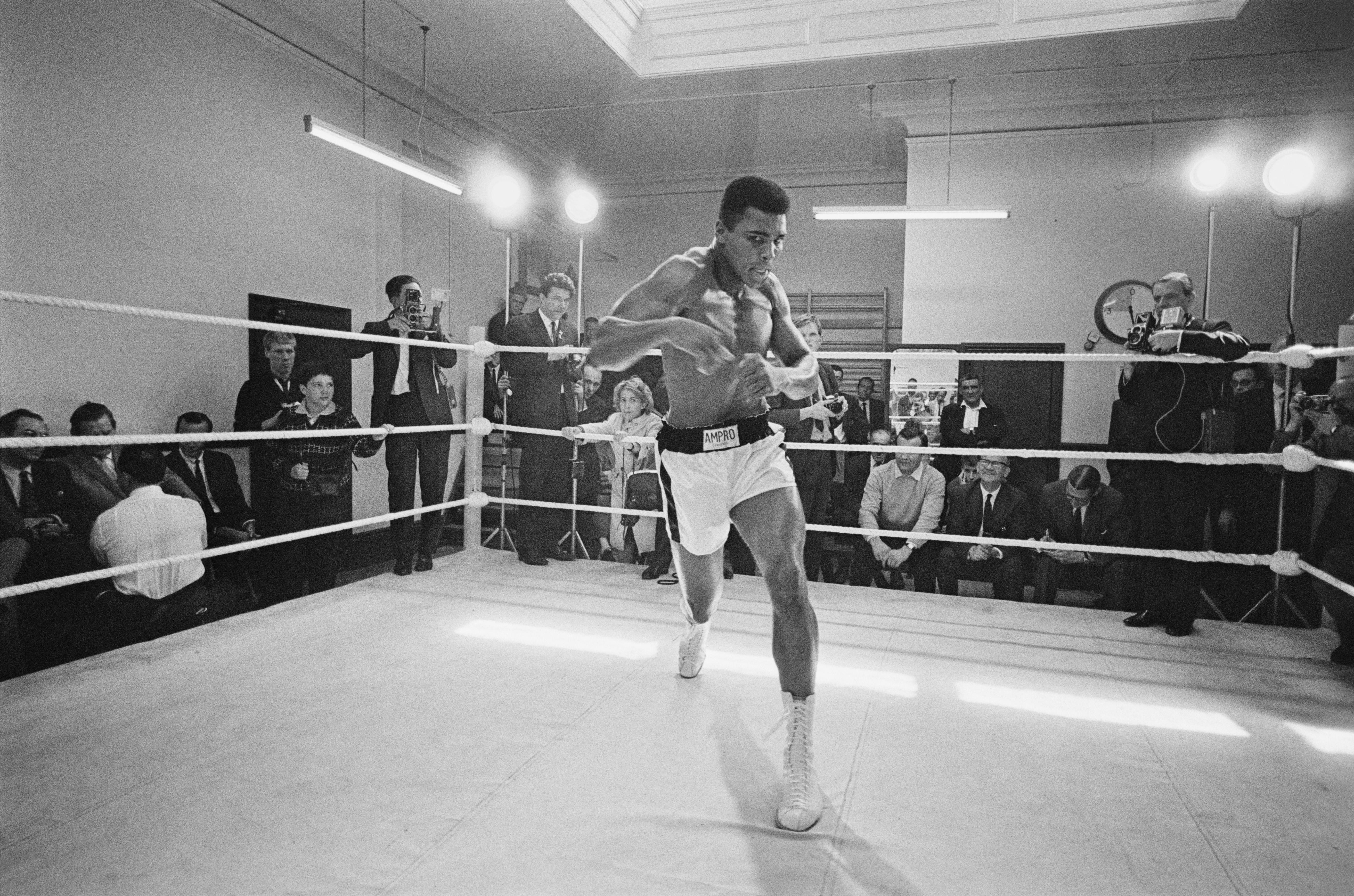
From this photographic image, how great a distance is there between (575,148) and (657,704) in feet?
21.9

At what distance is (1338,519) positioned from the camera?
8.98 feet

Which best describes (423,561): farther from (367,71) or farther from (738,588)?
(367,71)

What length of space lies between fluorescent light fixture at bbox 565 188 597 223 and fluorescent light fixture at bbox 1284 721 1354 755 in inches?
150

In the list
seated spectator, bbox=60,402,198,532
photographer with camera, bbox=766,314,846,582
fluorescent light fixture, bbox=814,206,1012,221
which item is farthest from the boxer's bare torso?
fluorescent light fixture, bbox=814,206,1012,221

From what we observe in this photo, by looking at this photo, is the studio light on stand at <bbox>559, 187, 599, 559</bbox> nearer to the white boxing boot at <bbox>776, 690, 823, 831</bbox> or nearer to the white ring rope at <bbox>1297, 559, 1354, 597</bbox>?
the white boxing boot at <bbox>776, 690, 823, 831</bbox>

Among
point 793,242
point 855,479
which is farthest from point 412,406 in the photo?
point 793,242

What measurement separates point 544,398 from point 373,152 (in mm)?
1713

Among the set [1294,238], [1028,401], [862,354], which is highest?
[1294,238]

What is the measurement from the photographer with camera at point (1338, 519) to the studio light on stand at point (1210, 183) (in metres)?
2.22

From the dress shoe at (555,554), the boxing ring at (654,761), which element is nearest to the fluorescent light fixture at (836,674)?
the boxing ring at (654,761)

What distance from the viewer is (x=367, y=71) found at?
5.48 m

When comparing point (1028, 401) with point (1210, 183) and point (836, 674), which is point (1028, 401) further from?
point (836, 674)

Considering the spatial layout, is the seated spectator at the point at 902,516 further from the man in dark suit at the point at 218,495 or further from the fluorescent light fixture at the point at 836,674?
the man in dark suit at the point at 218,495

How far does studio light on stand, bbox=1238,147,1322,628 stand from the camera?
3.10 m
